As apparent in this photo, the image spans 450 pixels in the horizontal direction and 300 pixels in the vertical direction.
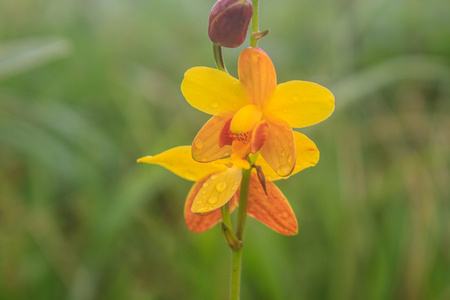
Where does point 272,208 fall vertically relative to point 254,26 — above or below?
below

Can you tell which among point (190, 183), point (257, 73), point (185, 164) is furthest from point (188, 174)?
point (190, 183)

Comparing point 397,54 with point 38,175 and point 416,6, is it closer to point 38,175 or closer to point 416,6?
point 416,6

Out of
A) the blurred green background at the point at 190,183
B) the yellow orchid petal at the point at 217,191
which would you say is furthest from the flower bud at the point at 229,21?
the blurred green background at the point at 190,183

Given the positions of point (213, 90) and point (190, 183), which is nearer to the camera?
point (213, 90)

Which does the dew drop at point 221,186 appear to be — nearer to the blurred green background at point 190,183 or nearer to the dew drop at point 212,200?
the dew drop at point 212,200

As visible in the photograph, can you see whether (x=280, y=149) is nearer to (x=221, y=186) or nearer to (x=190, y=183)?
(x=221, y=186)
